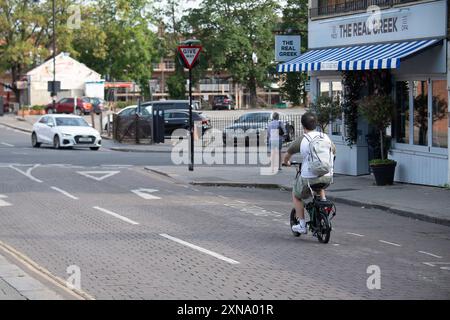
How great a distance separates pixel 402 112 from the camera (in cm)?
2330

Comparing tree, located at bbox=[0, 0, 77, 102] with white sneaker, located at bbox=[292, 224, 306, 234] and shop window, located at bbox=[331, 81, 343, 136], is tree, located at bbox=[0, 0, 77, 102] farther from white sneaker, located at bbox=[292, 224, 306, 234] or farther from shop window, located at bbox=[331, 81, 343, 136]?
white sneaker, located at bbox=[292, 224, 306, 234]

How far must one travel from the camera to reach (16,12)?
81.4 m

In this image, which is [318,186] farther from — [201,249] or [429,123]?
[429,123]

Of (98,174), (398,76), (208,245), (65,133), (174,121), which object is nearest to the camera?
(208,245)

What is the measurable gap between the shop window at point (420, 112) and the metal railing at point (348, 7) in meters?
2.08

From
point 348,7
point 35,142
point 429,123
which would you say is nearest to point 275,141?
point 348,7

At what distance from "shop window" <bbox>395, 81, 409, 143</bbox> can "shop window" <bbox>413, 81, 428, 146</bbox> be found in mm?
437

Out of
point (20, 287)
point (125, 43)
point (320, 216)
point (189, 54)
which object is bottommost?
point (20, 287)

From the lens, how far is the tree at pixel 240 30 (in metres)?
92.8

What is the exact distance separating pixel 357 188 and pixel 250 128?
21011 millimetres

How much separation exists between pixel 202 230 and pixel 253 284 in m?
4.74

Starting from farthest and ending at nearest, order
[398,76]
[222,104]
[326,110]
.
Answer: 1. [222,104]
2. [326,110]
3. [398,76]

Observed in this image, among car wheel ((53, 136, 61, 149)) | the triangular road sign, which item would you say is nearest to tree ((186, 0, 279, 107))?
car wheel ((53, 136, 61, 149))
